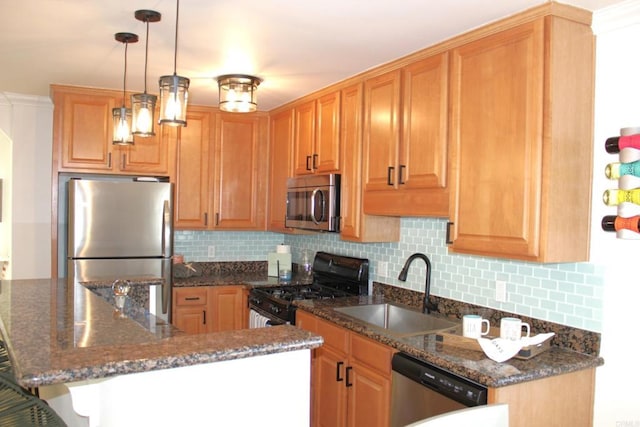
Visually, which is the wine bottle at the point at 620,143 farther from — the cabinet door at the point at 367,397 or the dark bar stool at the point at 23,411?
the dark bar stool at the point at 23,411

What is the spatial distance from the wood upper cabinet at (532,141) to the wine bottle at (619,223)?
92 millimetres

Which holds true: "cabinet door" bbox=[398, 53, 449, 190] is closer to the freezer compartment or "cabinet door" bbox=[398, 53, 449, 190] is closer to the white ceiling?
the white ceiling

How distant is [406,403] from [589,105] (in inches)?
60.1

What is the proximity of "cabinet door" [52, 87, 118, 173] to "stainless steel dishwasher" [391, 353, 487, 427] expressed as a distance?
2.73 m

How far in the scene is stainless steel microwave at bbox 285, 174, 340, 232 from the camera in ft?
11.7

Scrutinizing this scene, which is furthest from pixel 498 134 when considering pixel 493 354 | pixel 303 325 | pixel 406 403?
pixel 303 325

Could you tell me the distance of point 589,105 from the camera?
2273 millimetres

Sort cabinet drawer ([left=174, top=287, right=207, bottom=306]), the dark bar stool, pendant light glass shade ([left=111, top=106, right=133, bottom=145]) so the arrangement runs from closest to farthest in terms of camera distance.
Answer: the dark bar stool, pendant light glass shade ([left=111, top=106, right=133, bottom=145]), cabinet drawer ([left=174, top=287, right=207, bottom=306])

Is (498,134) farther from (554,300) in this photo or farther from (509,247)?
(554,300)

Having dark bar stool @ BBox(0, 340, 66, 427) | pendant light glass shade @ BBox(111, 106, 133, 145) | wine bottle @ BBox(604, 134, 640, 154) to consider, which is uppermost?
pendant light glass shade @ BBox(111, 106, 133, 145)

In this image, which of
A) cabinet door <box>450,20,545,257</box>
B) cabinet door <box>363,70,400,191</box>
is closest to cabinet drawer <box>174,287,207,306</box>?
cabinet door <box>363,70,400,191</box>

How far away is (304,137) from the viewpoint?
4043mm

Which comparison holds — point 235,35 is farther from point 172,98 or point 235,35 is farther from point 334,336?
point 334,336

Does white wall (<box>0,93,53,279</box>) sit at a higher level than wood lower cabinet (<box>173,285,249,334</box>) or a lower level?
higher
